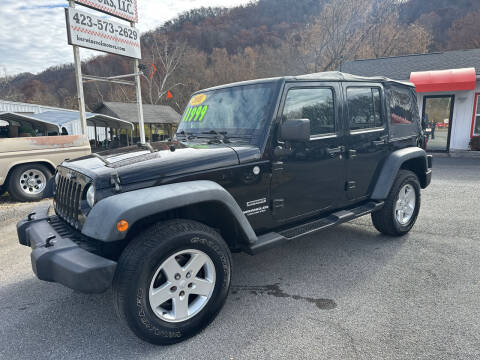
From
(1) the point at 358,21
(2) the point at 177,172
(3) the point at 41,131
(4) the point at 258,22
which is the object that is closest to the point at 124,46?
(3) the point at 41,131

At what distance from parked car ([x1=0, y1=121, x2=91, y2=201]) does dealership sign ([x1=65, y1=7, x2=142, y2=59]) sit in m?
4.46

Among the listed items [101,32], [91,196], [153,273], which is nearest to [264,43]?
[101,32]

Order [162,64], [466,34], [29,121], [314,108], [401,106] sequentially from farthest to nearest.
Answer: [162,64] < [466,34] < [29,121] < [401,106] < [314,108]

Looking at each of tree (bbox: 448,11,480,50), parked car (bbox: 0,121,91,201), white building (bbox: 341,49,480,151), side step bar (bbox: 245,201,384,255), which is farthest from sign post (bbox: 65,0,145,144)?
tree (bbox: 448,11,480,50)

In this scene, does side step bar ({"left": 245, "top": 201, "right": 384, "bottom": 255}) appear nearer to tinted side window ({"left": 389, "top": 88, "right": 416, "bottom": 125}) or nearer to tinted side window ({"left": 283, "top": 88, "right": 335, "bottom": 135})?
tinted side window ({"left": 283, "top": 88, "right": 335, "bottom": 135})

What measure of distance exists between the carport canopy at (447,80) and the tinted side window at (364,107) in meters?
9.98

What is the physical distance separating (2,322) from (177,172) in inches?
78.4

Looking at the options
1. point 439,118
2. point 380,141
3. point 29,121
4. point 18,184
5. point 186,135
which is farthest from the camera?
point 439,118

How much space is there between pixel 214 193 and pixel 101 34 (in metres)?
10.6

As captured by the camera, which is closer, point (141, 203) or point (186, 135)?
point (141, 203)

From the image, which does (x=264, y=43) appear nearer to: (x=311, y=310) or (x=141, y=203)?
(x=311, y=310)

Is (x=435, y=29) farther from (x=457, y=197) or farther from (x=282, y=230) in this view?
(x=282, y=230)

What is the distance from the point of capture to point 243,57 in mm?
49719

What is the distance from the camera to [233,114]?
329 centimetres
